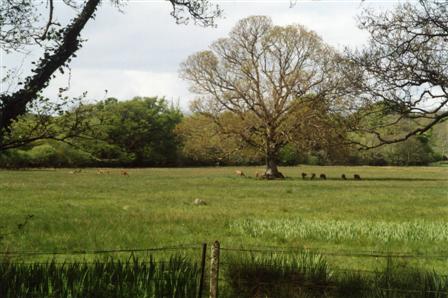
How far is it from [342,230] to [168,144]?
66.6m

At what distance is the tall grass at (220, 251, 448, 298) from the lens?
716 cm

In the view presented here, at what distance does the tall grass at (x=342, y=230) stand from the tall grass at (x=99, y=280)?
21.6ft

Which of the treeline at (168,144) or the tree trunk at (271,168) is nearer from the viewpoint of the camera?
the treeline at (168,144)

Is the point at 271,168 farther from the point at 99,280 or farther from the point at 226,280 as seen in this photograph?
the point at 99,280

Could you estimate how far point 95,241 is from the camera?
12.2 m

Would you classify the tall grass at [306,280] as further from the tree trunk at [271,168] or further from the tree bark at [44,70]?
the tree trunk at [271,168]

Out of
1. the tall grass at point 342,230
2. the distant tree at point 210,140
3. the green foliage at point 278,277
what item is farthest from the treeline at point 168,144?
the green foliage at point 278,277

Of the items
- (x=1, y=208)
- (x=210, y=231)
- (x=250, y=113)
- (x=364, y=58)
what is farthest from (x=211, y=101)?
(x=364, y=58)

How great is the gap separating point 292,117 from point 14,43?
128 feet

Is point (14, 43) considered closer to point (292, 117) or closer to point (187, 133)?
point (292, 117)

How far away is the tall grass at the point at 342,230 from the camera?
523 inches

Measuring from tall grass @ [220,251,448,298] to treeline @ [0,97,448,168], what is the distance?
2.43 meters

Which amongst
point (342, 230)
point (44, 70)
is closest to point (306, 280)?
point (44, 70)

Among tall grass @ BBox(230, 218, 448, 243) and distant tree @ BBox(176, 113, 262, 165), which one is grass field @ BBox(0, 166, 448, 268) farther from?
distant tree @ BBox(176, 113, 262, 165)
